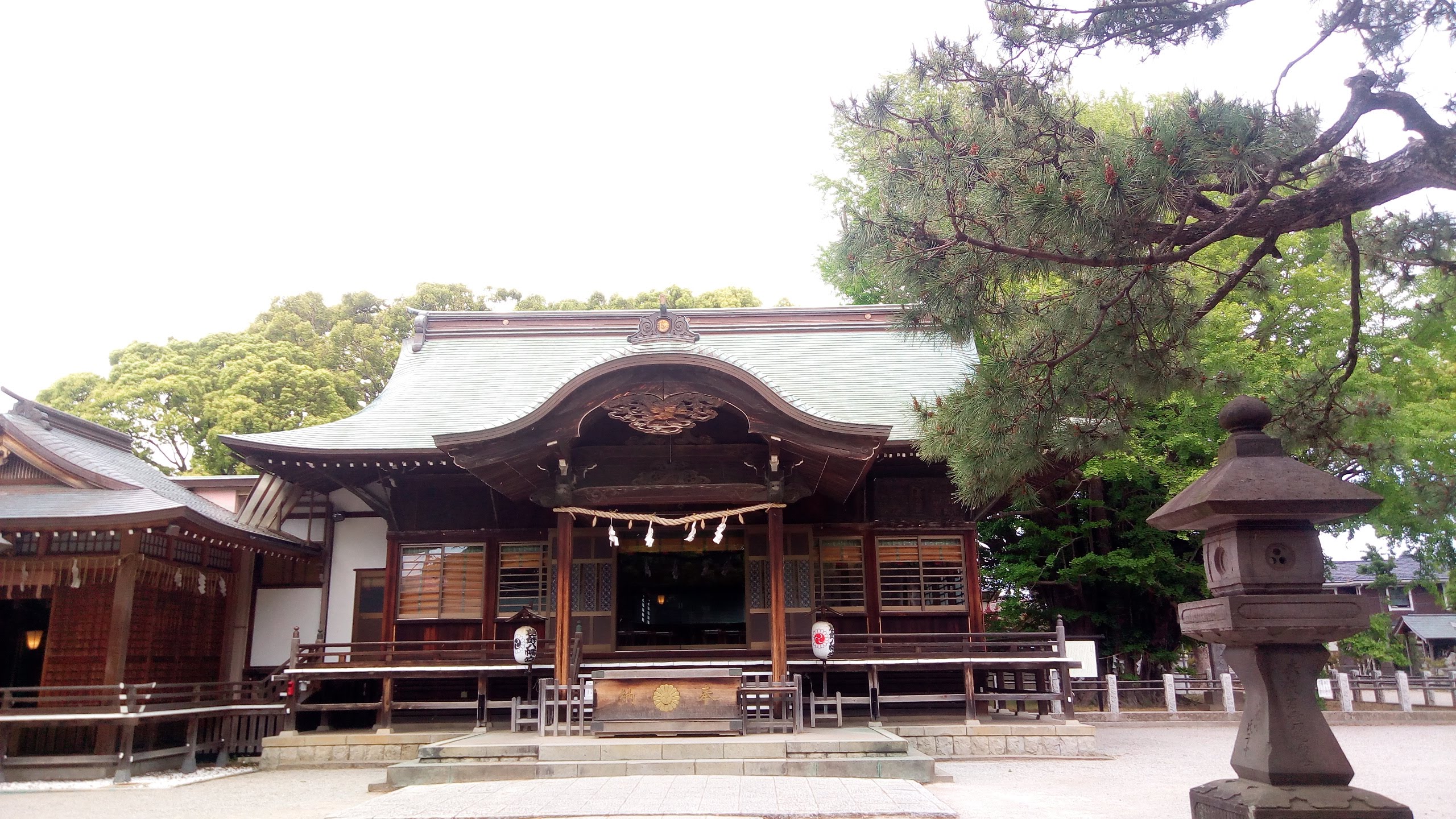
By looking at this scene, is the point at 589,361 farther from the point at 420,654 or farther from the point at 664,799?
the point at 664,799

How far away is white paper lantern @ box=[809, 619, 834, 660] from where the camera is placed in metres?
11.3

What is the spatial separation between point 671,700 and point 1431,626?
126 ft

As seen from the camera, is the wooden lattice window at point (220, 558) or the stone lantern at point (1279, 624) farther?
the wooden lattice window at point (220, 558)

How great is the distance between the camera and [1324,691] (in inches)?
791

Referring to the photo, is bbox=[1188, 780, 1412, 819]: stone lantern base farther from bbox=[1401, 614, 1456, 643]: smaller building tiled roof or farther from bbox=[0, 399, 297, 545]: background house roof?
bbox=[1401, 614, 1456, 643]: smaller building tiled roof

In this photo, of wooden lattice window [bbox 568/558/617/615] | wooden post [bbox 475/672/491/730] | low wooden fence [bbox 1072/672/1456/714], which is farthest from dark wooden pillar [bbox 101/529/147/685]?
low wooden fence [bbox 1072/672/1456/714]

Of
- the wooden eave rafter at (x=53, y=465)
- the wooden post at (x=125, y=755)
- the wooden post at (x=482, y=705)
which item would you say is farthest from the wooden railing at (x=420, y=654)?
the wooden eave rafter at (x=53, y=465)

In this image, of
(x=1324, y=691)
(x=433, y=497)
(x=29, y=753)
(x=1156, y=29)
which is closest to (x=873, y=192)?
(x=1156, y=29)

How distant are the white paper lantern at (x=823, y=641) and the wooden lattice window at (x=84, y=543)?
8625 millimetres

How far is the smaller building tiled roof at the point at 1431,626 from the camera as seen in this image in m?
35.0

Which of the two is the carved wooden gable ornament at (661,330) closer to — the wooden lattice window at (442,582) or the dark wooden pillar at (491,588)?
the dark wooden pillar at (491,588)

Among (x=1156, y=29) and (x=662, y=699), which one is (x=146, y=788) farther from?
(x=1156, y=29)

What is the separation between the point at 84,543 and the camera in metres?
11.3

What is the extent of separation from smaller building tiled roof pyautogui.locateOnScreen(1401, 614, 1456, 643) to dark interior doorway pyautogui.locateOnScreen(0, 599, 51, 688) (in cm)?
4140
